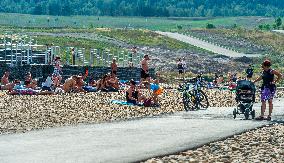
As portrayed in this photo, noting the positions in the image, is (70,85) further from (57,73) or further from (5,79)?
(57,73)

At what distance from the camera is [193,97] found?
97.8 ft

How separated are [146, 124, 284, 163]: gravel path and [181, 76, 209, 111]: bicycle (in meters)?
7.92

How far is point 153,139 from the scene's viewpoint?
748 inches

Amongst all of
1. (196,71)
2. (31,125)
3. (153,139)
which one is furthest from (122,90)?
(196,71)

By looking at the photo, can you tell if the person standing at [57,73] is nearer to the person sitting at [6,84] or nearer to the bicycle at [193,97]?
the person sitting at [6,84]

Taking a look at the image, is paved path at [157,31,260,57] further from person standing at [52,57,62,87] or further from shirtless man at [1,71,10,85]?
shirtless man at [1,71,10,85]

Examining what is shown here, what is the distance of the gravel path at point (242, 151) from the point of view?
54.4 feet

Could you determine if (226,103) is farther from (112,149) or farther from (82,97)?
(112,149)

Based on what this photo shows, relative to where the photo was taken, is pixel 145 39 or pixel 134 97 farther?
pixel 145 39

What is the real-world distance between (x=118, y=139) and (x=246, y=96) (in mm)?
7766

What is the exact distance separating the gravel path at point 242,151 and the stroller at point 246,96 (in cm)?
378

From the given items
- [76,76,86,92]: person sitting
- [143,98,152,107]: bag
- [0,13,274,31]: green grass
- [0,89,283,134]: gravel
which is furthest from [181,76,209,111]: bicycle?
[0,13,274,31]: green grass

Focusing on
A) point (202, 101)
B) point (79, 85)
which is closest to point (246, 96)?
point (202, 101)

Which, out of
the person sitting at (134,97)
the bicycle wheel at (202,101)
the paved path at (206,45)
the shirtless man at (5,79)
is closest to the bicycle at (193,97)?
the bicycle wheel at (202,101)
